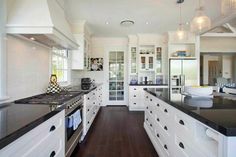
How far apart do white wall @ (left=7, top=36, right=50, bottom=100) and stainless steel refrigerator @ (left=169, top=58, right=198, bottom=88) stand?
398 cm

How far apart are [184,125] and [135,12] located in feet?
10.4

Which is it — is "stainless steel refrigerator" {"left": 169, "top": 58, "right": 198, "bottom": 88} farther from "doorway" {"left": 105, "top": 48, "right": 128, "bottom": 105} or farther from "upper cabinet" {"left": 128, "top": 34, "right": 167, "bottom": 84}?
"doorway" {"left": 105, "top": 48, "right": 128, "bottom": 105}

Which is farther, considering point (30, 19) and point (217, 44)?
point (217, 44)

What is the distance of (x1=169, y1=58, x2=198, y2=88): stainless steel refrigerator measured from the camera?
5.82 metres

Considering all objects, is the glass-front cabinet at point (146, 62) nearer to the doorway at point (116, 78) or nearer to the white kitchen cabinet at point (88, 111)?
the doorway at point (116, 78)

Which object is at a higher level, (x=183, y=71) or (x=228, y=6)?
(x=228, y=6)

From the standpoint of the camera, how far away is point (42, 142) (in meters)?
1.40

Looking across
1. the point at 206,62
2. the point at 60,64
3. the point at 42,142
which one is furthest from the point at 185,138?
the point at 206,62

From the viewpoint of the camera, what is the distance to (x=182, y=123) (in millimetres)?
1680

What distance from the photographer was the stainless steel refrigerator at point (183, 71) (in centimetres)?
582

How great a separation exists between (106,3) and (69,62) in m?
1.80

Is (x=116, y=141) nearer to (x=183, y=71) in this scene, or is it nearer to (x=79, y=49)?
(x=79, y=49)

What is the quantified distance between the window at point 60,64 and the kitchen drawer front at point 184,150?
2.71m

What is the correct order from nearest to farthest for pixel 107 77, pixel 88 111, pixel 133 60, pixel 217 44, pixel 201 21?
pixel 201 21 < pixel 88 111 < pixel 133 60 < pixel 217 44 < pixel 107 77
